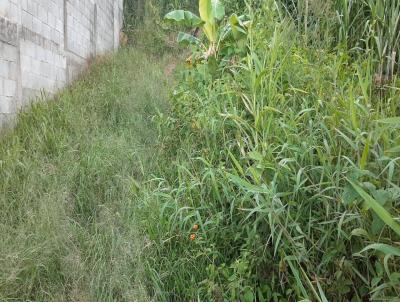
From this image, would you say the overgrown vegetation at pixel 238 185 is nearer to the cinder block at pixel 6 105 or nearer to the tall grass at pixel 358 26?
the tall grass at pixel 358 26

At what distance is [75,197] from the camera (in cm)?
290

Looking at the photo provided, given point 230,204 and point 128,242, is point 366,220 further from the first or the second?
point 128,242

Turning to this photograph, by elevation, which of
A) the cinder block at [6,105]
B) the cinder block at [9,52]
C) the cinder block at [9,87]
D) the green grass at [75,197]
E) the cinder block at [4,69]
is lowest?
the green grass at [75,197]

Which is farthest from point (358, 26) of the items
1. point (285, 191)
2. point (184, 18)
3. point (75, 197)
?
point (75, 197)

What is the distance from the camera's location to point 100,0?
28.3 feet

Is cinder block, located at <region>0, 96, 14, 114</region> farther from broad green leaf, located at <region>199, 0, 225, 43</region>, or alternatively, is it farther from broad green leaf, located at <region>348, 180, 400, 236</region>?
broad green leaf, located at <region>348, 180, 400, 236</region>

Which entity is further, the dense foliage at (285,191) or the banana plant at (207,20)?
the banana plant at (207,20)

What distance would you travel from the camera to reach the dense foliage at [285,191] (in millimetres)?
1820

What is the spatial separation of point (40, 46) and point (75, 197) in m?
2.82

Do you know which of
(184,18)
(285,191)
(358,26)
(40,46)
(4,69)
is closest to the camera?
(285,191)

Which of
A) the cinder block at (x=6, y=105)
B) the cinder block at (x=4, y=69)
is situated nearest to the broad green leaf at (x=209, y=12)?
the cinder block at (x=4, y=69)

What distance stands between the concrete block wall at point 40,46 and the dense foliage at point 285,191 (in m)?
1.96

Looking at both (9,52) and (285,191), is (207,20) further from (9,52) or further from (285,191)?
(285,191)

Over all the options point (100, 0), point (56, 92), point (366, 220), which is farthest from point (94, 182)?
point (100, 0)
